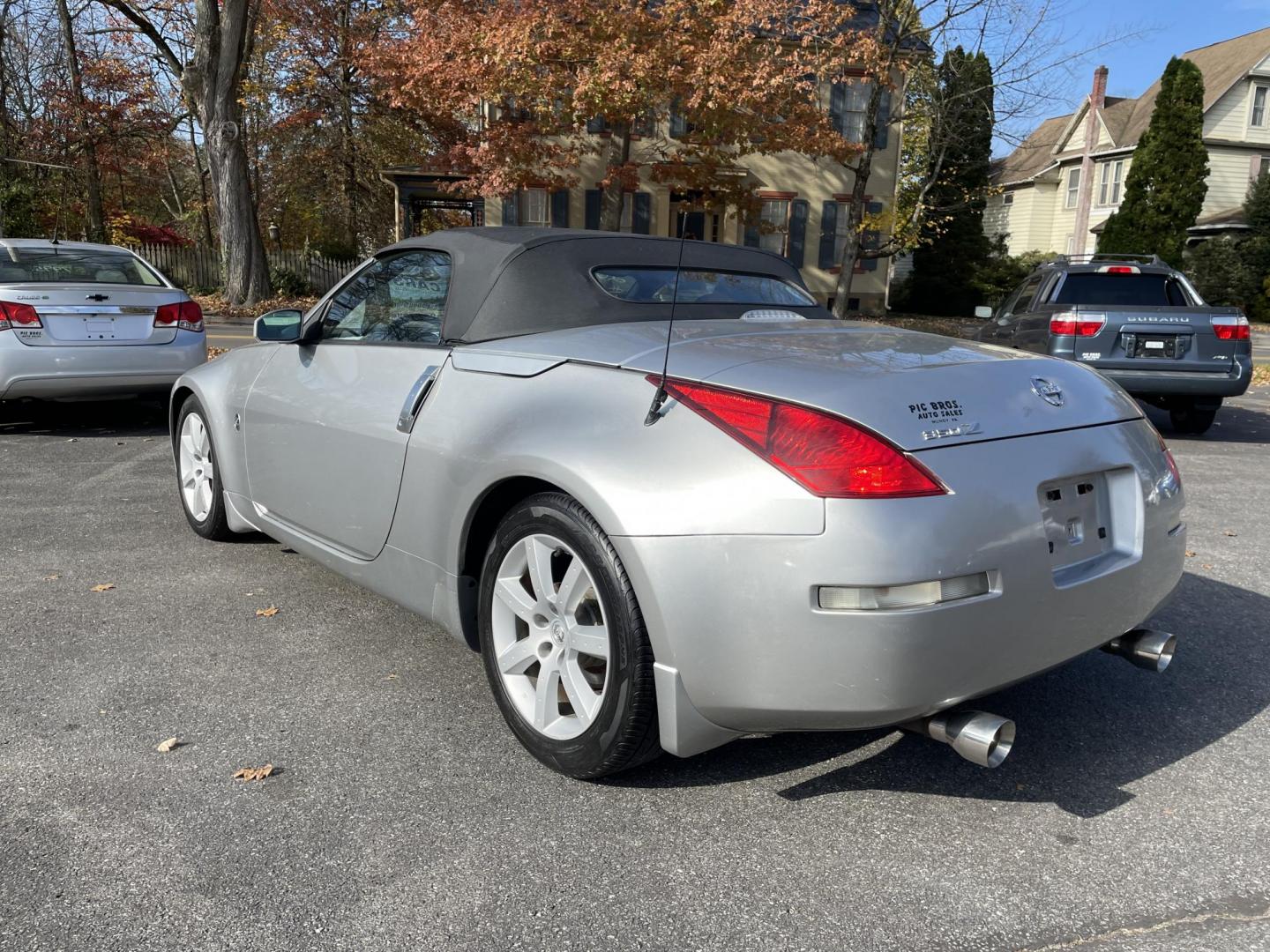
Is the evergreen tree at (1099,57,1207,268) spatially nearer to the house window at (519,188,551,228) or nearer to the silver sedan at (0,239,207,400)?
the house window at (519,188,551,228)

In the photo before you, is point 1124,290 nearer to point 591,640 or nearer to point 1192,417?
point 1192,417

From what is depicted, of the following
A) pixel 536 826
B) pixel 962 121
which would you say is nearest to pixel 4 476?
pixel 536 826

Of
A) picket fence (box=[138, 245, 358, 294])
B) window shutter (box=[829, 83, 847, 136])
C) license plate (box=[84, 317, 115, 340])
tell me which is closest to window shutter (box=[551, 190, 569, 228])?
picket fence (box=[138, 245, 358, 294])

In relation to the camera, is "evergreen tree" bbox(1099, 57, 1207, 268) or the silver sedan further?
"evergreen tree" bbox(1099, 57, 1207, 268)

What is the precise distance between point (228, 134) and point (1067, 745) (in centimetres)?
2077

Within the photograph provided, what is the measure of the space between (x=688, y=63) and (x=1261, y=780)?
18529 millimetres

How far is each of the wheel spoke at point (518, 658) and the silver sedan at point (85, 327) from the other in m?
5.99

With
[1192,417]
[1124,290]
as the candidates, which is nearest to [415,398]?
[1124,290]

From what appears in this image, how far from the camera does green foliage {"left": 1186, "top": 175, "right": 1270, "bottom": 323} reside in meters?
30.5

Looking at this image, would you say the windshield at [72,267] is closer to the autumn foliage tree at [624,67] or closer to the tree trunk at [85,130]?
the autumn foliage tree at [624,67]

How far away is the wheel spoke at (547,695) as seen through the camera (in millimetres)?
2783

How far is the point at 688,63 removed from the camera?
19.1 m

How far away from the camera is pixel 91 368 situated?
24.6 ft

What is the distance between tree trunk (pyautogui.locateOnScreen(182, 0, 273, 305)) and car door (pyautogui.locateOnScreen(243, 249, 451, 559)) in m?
18.0
